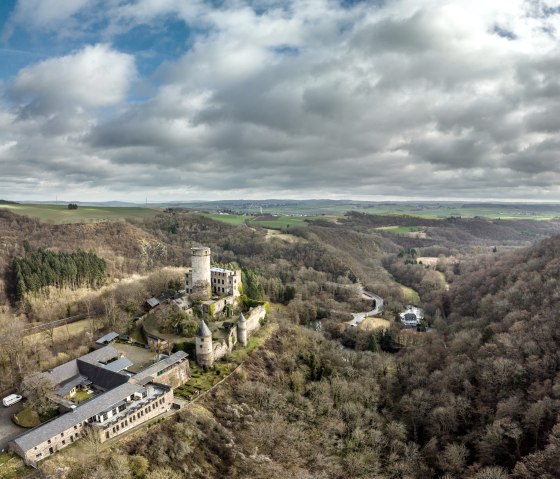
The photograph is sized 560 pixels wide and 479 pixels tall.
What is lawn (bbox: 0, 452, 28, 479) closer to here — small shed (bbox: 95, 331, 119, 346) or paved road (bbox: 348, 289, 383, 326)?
small shed (bbox: 95, 331, 119, 346)

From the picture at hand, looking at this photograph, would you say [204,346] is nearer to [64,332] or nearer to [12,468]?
[12,468]

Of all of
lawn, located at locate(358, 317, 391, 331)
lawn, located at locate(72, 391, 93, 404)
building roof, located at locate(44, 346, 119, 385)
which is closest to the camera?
lawn, located at locate(72, 391, 93, 404)

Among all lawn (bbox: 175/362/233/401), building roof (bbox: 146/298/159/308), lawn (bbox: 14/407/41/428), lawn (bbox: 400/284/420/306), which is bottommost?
lawn (bbox: 400/284/420/306)

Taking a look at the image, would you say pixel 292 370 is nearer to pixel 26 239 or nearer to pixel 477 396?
pixel 477 396

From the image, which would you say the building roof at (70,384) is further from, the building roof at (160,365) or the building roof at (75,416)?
the building roof at (160,365)

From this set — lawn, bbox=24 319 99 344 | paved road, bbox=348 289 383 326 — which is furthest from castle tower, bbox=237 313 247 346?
paved road, bbox=348 289 383 326

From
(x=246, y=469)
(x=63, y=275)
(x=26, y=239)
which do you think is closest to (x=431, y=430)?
(x=246, y=469)

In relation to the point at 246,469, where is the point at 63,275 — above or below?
above

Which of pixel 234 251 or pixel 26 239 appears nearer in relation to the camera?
pixel 26 239
